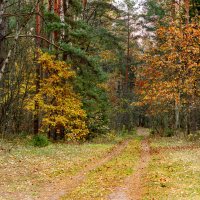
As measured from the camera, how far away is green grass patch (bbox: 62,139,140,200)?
451 inches

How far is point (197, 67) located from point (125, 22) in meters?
25.3

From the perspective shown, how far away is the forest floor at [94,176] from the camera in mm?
11516

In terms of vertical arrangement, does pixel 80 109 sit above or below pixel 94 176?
above

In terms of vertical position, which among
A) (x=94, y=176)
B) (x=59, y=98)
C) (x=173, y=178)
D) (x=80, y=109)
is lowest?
(x=94, y=176)

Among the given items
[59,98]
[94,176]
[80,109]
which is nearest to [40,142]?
[59,98]

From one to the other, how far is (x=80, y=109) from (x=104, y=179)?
1275cm

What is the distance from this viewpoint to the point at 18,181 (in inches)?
533

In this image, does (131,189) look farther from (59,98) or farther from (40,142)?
(59,98)

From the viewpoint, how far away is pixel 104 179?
13844mm

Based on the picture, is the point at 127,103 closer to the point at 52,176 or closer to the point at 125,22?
the point at 125,22

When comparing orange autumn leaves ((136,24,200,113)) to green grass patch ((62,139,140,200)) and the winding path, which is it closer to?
green grass patch ((62,139,140,200))

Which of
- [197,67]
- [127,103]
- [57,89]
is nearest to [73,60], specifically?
[57,89]

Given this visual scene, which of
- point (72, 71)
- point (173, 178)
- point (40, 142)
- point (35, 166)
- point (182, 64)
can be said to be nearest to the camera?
point (173, 178)

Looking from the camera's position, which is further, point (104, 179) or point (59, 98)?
point (59, 98)
